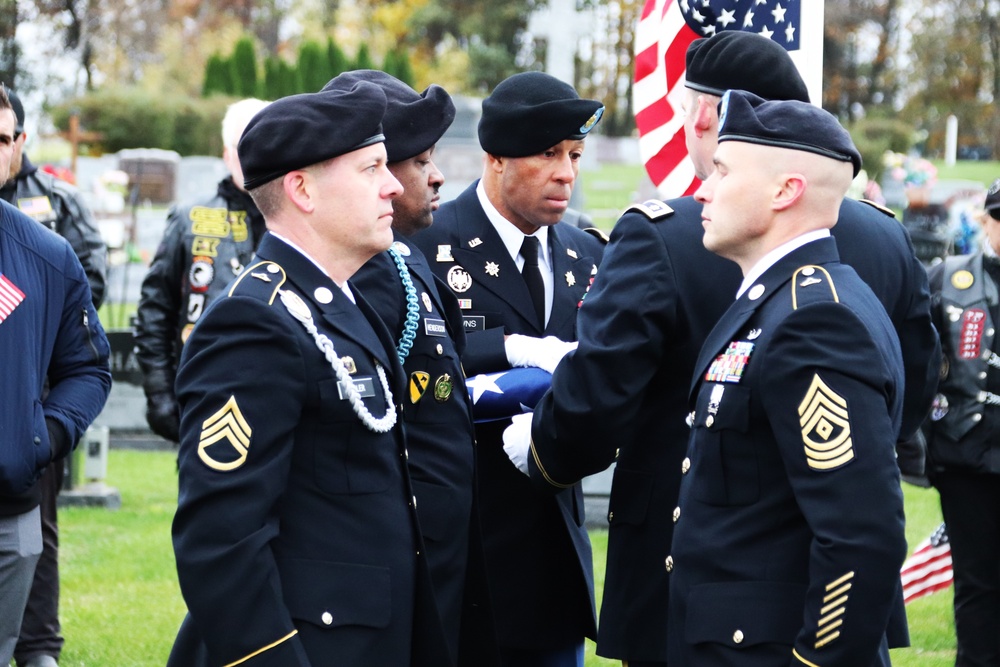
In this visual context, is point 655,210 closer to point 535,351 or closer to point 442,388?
point 442,388

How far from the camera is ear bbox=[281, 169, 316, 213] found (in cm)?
299

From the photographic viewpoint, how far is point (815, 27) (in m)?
5.15

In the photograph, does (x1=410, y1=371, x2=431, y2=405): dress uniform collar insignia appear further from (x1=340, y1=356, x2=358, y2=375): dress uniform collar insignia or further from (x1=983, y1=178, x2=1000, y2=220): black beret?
(x1=983, y1=178, x2=1000, y2=220): black beret

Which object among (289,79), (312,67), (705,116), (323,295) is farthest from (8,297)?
(312,67)

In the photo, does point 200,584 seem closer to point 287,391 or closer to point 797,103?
point 287,391

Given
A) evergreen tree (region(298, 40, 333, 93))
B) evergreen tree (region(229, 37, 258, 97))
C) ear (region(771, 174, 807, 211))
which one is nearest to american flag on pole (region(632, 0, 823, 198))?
ear (region(771, 174, 807, 211))

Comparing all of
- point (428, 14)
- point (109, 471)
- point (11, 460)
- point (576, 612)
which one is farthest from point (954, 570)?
point (428, 14)

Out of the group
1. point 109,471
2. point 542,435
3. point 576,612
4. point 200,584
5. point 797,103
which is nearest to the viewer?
point 200,584

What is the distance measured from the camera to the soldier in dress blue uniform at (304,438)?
2678 mm

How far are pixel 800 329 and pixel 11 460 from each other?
7.62ft

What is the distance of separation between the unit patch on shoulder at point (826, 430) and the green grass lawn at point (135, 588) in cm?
389

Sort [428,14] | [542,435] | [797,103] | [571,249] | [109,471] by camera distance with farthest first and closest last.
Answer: [428,14], [109,471], [571,249], [542,435], [797,103]

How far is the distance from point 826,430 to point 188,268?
4510 mm

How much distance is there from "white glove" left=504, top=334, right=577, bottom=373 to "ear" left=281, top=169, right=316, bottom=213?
1.31m
